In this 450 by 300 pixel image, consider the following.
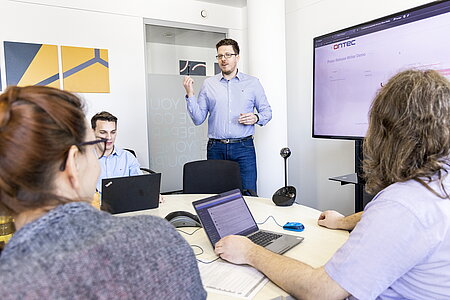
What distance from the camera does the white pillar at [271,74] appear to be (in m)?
4.03

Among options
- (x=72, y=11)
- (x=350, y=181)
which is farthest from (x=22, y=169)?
(x=72, y=11)

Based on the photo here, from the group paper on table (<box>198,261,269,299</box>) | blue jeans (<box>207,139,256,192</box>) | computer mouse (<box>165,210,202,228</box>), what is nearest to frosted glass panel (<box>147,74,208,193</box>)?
blue jeans (<box>207,139,256,192</box>)

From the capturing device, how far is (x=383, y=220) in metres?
0.95

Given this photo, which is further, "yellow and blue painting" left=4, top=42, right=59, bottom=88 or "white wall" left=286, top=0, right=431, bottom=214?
"white wall" left=286, top=0, right=431, bottom=214

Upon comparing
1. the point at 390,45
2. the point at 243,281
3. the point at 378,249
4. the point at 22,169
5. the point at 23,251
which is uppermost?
the point at 390,45

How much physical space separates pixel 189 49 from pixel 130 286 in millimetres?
4422

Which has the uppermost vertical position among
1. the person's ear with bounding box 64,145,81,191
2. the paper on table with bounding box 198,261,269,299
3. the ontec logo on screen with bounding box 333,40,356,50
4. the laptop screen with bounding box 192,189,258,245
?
the ontec logo on screen with bounding box 333,40,356,50

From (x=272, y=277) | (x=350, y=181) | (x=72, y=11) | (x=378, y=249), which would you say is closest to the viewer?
(x=378, y=249)

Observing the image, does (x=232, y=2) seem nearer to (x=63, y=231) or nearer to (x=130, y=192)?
(x=130, y=192)

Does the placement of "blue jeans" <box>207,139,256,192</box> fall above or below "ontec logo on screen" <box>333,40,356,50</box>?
below

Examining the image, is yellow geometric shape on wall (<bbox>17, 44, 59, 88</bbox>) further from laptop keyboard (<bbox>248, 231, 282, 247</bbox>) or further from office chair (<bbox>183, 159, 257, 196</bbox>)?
laptop keyboard (<bbox>248, 231, 282, 247</bbox>)

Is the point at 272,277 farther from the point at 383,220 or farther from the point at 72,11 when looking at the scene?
the point at 72,11

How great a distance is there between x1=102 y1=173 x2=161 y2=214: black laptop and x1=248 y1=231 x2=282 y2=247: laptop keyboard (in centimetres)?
66

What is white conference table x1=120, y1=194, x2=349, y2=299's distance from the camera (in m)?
1.32
